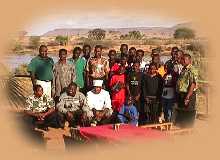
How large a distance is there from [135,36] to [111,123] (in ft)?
9.94

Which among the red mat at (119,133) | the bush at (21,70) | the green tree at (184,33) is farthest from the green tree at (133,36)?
the red mat at (119,133)

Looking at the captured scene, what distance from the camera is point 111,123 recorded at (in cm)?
1123

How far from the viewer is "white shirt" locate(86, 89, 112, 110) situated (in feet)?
37.2

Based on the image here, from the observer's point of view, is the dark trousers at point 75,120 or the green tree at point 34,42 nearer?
the dark trousers at point 75,120

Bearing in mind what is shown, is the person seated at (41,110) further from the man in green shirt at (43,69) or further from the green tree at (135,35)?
the green tree at (135,35)

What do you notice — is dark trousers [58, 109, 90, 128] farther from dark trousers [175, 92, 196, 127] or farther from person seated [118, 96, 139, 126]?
dark trousers [175, 92, 196, 127]

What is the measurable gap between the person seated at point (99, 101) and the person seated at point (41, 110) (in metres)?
0.77

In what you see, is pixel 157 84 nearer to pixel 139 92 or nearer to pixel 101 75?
pixel 139 92

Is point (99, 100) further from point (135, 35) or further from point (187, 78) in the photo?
point (135, 35)

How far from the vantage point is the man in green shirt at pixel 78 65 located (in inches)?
467

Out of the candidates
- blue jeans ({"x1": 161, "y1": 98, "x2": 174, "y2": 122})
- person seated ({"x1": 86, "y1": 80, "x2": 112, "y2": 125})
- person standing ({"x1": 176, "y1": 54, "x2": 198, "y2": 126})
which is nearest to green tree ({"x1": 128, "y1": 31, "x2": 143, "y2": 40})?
person standing ({"x1": 176, "y1": 54, "x2": 198, "y2": 126})

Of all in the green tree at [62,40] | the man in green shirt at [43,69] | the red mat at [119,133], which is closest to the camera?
the red mat at [119,133]

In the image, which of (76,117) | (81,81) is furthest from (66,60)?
(76,117)

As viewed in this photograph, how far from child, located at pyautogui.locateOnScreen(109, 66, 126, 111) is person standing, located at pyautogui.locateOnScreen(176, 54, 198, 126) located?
1158 mm
